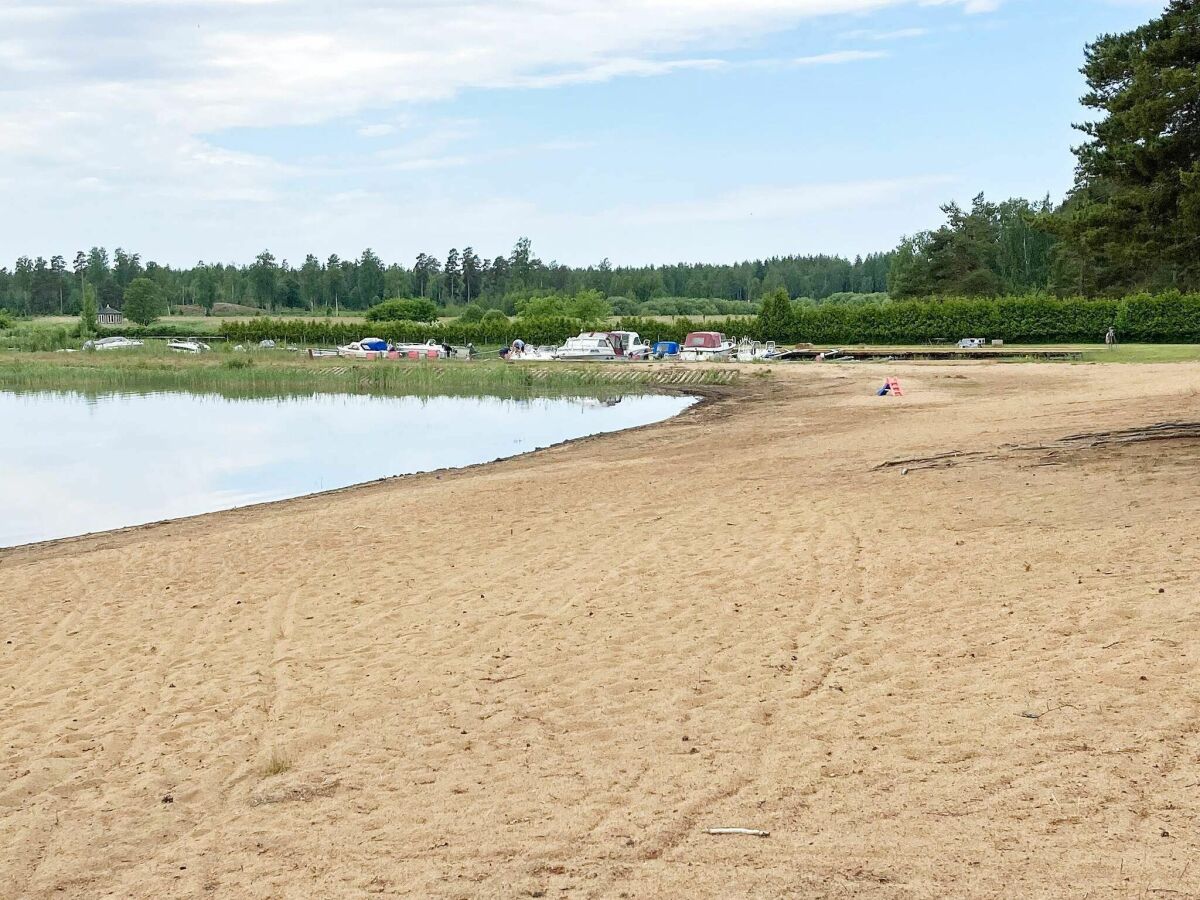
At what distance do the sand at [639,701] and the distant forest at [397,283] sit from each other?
516 ft

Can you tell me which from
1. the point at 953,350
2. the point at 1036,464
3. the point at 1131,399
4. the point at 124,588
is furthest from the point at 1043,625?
the point at 953,350

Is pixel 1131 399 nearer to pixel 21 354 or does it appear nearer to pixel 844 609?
pixel 844 609

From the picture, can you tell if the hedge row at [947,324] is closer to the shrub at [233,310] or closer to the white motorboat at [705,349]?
the white motorboat at [705,349]

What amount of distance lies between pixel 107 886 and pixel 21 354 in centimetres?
7379

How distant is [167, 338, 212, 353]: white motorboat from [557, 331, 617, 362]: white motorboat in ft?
80.3

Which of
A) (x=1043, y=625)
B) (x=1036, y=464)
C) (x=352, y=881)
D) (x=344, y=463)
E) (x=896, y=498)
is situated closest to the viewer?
(x=352, y=881)

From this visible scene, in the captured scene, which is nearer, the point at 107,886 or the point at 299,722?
the point at 107,886

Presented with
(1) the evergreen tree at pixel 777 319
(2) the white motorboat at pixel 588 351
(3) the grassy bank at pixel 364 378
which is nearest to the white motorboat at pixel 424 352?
(3) the grassy bank at pixel 364 378

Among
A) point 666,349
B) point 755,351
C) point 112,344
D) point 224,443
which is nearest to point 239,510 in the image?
point 224,443

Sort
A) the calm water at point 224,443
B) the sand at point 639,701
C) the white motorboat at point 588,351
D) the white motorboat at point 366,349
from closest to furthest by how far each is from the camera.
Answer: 1. the sand at point 639,701
2. the calm water at point 224,443
3. the white motorboat at point 588,351
4. the white motorboat at point 366,349

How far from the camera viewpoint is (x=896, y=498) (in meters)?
13.0

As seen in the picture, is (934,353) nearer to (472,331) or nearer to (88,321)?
(472,331)

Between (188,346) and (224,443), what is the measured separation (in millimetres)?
47259

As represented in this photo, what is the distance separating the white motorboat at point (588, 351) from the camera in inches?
2301
